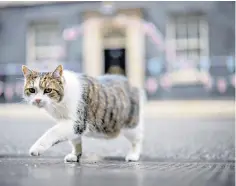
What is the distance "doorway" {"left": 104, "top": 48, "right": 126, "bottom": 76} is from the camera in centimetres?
320

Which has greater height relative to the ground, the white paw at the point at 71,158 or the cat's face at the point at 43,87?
the cat's face at the point at 43,87

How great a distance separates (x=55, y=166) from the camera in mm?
813

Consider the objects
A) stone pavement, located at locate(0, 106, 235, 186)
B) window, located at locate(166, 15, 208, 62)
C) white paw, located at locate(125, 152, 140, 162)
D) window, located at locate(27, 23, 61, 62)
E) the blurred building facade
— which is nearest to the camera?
stone pavement, located at locate(0, 106, 235, 186)

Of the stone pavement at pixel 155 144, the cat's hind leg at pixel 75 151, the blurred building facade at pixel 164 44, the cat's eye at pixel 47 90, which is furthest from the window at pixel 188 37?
the cat's eye at pixel 47 90

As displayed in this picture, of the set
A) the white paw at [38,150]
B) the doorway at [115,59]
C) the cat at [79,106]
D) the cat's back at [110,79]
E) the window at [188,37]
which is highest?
the window at [188,37]

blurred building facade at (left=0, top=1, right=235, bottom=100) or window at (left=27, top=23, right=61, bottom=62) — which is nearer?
window at (left=27, top=23, right=61, bottom=62)

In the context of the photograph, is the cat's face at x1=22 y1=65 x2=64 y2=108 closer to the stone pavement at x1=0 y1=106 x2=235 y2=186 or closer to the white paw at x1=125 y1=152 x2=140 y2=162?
the stone pavement at x1=0 y1=106 x2=235 y2=186

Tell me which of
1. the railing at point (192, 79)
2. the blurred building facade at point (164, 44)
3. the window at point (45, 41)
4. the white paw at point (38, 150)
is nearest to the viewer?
the white paw at point (38, 150)

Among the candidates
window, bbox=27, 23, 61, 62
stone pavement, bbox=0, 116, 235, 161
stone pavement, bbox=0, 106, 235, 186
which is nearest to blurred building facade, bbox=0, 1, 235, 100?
window, bbox=27, 23, 61, 62

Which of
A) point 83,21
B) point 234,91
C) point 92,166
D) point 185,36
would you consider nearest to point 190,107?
point 234,91

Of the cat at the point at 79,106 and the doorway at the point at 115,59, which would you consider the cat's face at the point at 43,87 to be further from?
the doorway at the point at 115,59

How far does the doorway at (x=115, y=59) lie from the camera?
3203 mm

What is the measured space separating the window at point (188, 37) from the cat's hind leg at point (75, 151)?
8.10 feet

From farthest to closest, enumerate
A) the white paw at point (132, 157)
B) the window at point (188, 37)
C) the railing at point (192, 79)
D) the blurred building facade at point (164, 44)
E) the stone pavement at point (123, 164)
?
1. the window at point (188, 37)
2. the blurred building facade at point (164, 44)
3. the railing at point (192, 79)
4. the white paw at point (132, 157)
5. the stone pavement at point (123, 164)
